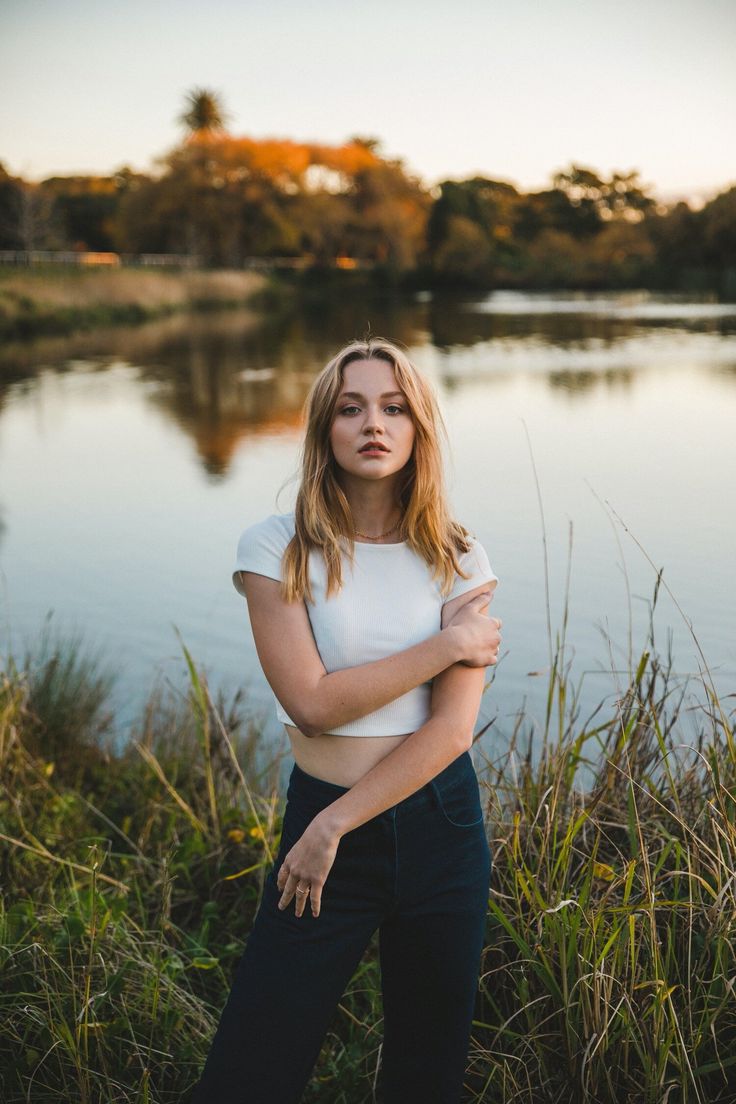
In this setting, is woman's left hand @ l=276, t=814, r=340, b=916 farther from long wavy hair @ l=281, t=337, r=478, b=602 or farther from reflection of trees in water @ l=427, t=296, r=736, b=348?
reflection of trees in water @ l=427, t=296, r=736, b=348

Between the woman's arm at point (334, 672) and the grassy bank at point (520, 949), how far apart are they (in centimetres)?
45

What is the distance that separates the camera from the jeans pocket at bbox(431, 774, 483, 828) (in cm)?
165

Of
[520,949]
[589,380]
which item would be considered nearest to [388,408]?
[520,949]

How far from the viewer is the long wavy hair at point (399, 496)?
5.58 ft

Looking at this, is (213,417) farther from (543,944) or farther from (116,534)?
(543,944)

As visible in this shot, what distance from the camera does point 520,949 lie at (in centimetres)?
196

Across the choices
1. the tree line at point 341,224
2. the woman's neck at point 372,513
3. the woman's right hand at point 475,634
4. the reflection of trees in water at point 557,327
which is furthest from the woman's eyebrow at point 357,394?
the tree line at point 341,224

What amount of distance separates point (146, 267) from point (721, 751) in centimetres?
4229

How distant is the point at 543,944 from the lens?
6.66 ft

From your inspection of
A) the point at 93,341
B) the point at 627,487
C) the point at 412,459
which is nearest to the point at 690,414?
the point at 627,487

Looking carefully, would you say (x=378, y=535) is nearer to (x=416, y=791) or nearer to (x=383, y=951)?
(x=416, y=791)

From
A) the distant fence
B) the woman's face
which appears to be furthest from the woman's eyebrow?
the distant fence

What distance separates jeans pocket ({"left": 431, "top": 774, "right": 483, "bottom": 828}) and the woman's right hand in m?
0.22

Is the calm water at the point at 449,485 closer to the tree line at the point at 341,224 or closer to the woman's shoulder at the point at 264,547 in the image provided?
the woman's shoulder at the point at 264,547
